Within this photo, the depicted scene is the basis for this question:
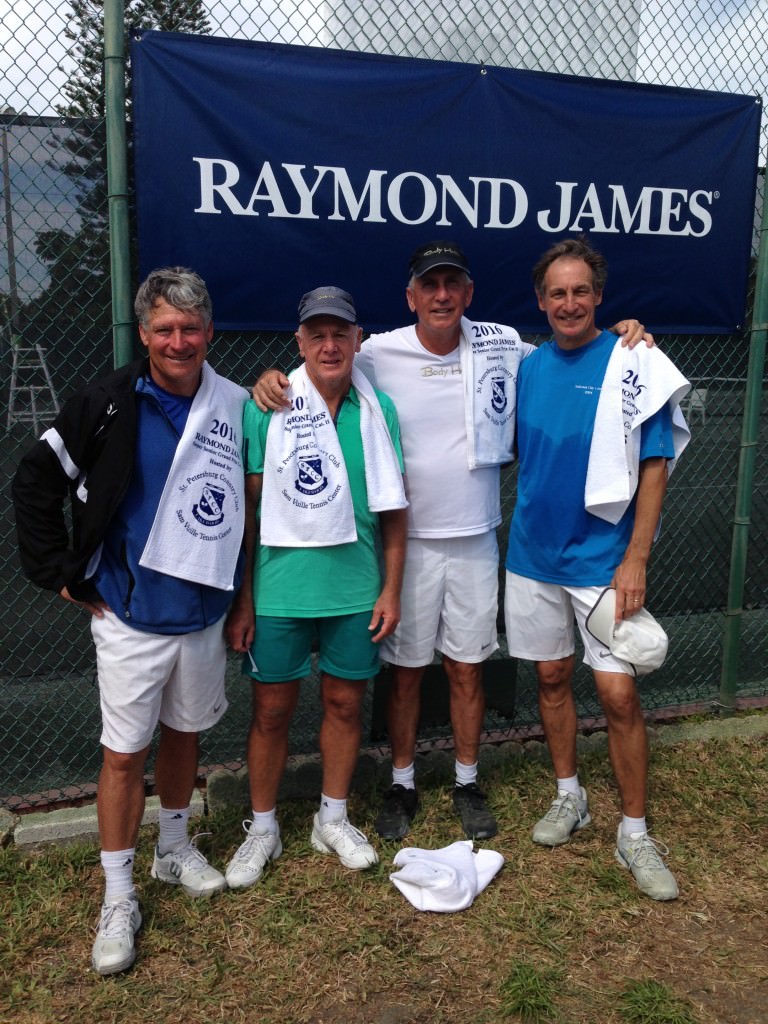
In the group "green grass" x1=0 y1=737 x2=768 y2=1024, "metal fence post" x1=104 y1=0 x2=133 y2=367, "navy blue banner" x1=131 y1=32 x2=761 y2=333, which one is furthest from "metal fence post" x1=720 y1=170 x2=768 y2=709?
"metal fence post" x1=104 y1=0 x2=133 y2=367

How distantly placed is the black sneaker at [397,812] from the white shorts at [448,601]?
0.53 meters

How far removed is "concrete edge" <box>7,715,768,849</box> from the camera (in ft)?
10.3

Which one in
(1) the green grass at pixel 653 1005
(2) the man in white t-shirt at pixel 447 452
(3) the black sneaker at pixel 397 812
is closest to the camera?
(1) the green grass at pixel 653 1005

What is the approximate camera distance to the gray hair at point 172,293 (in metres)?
2.46

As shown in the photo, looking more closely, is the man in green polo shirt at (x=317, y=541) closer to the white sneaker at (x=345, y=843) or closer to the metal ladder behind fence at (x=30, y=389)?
the white sneaker at (x=345, y=843)

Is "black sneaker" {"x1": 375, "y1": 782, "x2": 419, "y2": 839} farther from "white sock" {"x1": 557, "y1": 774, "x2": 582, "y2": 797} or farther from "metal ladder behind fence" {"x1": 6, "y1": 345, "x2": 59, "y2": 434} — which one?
"metal ladder behind fence" {"x1": 6, "y1": 345, "x2": 59, "y2": 434}

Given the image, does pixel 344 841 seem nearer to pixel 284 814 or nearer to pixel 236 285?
pixel 284 814

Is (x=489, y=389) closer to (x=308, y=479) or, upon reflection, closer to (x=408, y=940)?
(x=308, y=479)

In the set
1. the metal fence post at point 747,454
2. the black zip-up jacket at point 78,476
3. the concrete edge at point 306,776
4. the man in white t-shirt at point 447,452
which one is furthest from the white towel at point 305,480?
the metal fence post at point 747,454

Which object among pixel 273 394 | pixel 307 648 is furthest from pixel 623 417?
pixel 307 648

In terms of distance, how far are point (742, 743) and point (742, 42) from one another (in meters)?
3.14

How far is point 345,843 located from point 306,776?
Result: 1.53 feet

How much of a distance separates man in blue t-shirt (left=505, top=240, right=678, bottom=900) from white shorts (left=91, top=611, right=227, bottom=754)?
115cm

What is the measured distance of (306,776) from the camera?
135 inches
